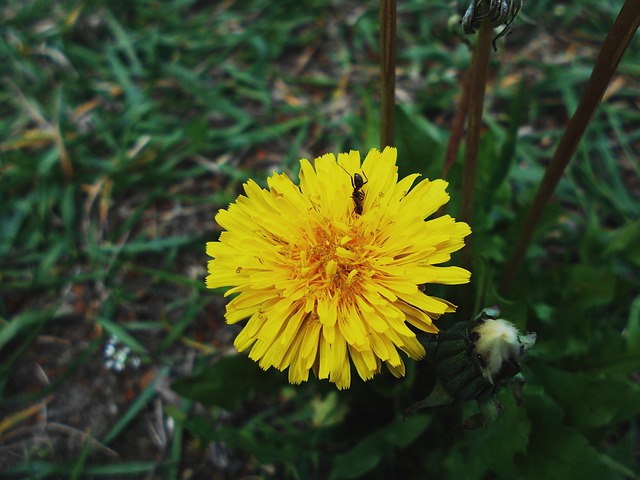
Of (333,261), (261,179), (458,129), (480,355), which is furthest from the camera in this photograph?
(261,179)

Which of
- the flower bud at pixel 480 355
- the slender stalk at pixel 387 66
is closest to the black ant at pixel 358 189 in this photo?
the slender stalk at pixel 387 66

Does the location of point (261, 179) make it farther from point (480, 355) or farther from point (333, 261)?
point (480, 355)

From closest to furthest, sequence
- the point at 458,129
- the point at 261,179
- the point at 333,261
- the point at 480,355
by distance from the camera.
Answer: the point at 480,355, the point at 333,261, the point at 458,129, the point at 261,179

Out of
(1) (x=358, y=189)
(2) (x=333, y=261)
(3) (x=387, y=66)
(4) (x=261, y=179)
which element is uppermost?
(4) (x=261, y=179)

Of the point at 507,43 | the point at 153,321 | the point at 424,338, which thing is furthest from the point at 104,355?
the point at 507,43

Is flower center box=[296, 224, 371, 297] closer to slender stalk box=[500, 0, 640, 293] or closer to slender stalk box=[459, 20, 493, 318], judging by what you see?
slender stalk box=[459, 20, 493, 318]

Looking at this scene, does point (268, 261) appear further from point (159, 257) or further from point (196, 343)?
point (159, 257)

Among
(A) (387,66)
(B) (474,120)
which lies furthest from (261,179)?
(B) (474,120)

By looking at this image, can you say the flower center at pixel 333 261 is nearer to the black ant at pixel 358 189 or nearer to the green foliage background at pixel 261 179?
the black ant at pixel 358 189
